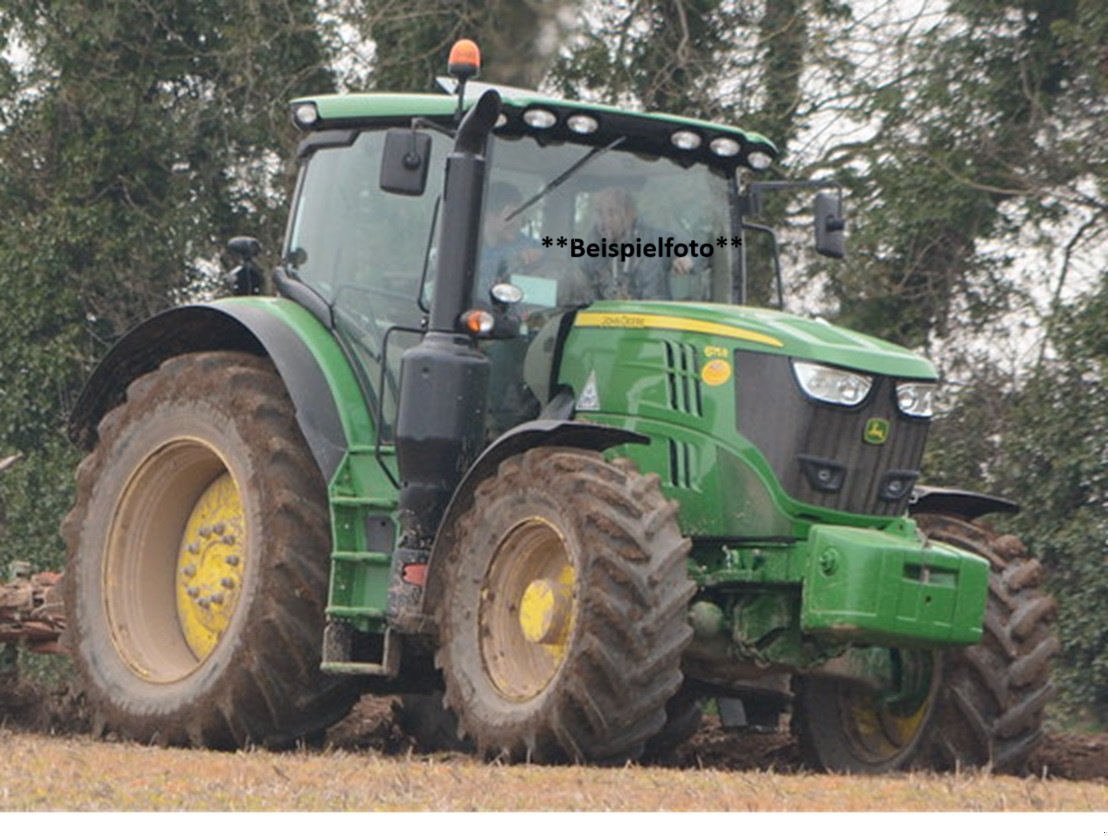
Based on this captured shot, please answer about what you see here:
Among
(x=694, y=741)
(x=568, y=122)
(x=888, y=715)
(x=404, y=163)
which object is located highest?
(x=568, y=122)

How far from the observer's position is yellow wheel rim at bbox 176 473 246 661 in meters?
10.8

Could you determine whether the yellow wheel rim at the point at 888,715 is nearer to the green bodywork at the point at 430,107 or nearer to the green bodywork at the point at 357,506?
the green bodywork at the point at 357,506

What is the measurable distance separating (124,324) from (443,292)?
12961 mm

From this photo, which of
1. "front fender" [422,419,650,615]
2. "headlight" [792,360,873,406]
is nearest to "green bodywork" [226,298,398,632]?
"front fender" [422,419,650,615]

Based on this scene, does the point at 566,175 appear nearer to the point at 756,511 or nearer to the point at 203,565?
the point at 756,511

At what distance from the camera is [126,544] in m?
11.2

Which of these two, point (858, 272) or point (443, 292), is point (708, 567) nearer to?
point (443, 292)

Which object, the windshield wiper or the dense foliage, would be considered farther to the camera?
the dense foliage

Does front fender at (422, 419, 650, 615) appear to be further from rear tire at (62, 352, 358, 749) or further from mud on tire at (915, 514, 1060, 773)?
mud on tire at (915, 514, 1060, 773)

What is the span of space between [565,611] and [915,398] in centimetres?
183

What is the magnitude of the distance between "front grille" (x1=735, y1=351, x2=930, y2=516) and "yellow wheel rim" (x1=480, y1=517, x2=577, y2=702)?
37.9 inches

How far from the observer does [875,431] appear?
382 inches

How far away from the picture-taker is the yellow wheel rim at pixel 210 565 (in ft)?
35.6

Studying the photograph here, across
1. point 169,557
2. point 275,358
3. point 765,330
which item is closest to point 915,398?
point 765,330
